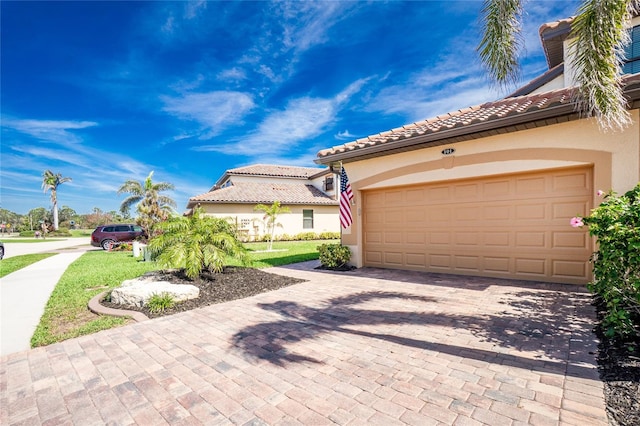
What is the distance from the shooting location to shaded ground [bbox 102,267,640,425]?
2265 millimetres

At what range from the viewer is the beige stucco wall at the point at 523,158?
5551 millimetres

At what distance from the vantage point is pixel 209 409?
2447 millimetres

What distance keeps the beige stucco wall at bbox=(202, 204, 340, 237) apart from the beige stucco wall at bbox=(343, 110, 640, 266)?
13845mm

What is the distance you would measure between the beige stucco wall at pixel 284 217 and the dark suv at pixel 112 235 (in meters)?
4.96

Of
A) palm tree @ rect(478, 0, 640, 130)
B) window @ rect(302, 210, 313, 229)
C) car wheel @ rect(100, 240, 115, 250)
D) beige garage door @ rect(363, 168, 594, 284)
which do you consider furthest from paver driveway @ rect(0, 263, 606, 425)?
window @ rect(302, 210, 313, 229)

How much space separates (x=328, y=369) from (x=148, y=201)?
23.0 m

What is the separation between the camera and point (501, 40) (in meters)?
4.29

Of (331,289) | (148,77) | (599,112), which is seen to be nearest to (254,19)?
(148,77)

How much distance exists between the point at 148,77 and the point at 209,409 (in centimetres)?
1534

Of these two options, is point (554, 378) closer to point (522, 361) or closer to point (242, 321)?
point (522, 361)

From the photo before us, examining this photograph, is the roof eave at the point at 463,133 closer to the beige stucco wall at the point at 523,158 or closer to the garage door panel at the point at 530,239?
the beige stucco wall at the point at 523,158

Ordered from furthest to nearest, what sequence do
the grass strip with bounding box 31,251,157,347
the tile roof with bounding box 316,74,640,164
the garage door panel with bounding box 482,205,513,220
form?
1. the garage door panel with bounding box 482,205,513,220
2. the tile roof with bounding box 316,74,640,164
3. the grass strip with bounding box 31,251,157,347

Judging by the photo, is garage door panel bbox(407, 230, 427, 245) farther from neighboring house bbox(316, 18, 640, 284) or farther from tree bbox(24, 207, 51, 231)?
tree bbox(24, 207, 51, 231)

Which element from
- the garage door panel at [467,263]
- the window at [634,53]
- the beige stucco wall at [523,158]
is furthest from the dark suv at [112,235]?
the window at [634,53]
